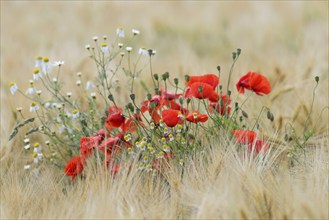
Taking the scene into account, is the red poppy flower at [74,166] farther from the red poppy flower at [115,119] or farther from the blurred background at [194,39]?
the blurred background at [194,39]

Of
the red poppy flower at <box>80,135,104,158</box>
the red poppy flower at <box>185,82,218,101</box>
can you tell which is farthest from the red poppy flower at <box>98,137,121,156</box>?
the red poppy flower at <box>185,82,218,101</box>

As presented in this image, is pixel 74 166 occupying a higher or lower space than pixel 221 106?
lower

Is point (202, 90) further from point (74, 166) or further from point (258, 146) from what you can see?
point (74, 166)

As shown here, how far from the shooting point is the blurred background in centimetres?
267

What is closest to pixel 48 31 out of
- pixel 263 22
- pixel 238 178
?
pixel 263 22

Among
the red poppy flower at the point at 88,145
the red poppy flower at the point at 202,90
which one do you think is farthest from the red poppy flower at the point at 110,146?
the red poppy flower at the point at 202,90

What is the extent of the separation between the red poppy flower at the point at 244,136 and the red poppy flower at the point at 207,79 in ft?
0.62

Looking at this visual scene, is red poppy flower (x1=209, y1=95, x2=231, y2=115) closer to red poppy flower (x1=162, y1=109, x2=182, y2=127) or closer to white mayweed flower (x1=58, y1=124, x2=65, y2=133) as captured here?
red poppy flower (x1=162, y1=109, x2=182, y2=127)

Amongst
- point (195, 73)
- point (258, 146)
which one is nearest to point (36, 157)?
point (258, 146)

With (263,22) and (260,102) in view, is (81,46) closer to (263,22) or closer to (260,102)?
(263,22)

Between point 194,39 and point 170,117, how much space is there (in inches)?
99.0

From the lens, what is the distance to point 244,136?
6.22ft

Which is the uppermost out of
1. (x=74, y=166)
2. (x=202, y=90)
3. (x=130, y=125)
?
(x=202, y=90)

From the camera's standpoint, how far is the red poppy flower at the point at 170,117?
75.1 inches
